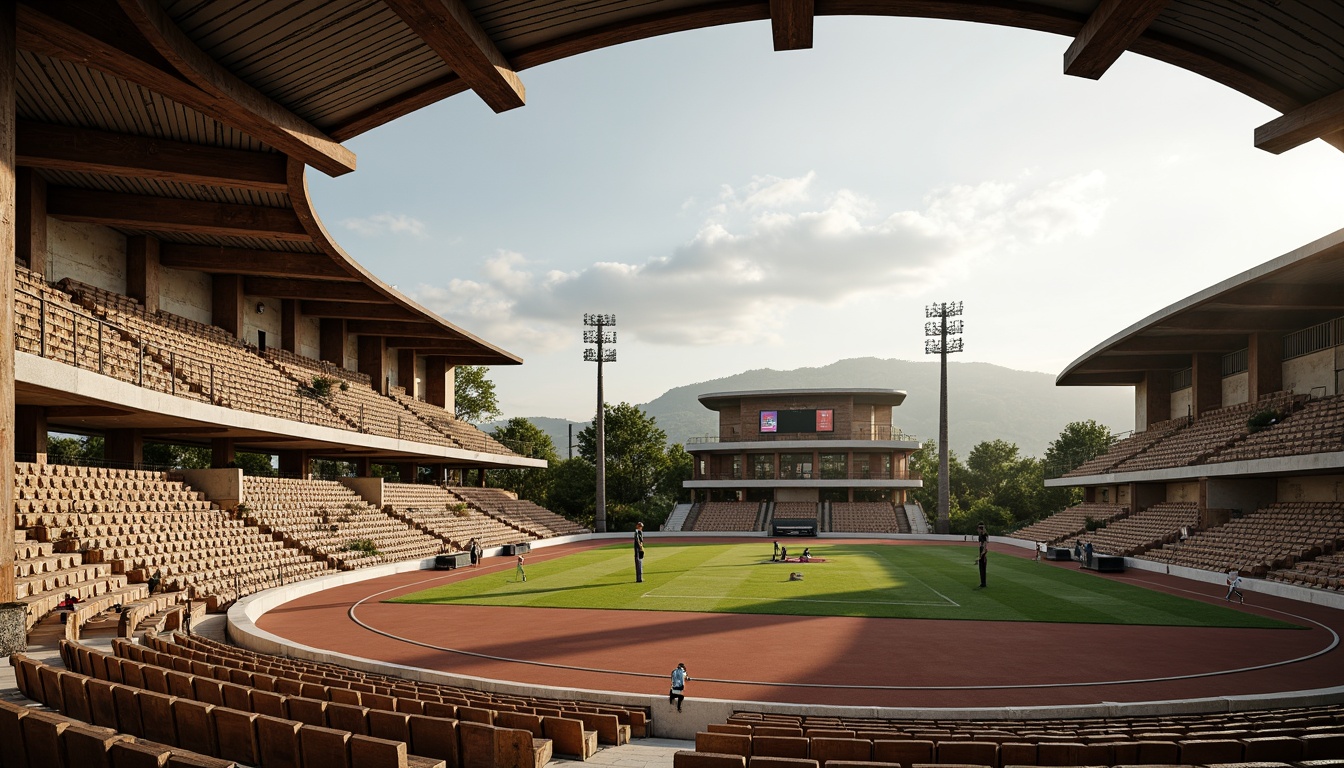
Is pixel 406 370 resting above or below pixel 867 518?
above

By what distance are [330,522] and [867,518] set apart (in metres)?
45.8

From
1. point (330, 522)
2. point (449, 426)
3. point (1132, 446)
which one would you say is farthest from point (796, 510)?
point (330, 522)

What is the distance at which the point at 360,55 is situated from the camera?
12.0 metres

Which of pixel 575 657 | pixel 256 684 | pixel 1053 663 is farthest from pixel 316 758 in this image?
pixel 1053 663

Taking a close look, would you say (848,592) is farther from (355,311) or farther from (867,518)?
(867,518)

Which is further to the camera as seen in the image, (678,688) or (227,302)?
(227,302)

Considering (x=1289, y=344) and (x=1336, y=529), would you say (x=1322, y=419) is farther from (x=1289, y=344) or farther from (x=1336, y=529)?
(x=1289, y=344)

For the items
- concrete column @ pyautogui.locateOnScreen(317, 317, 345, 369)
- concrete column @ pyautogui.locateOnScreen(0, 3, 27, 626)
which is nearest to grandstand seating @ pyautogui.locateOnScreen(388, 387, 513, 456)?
concrete column @ pyautogui.locateOnScreen(317, 317, 345, 369)

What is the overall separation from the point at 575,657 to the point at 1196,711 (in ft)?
37.6

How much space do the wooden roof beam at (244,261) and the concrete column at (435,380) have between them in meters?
26.4

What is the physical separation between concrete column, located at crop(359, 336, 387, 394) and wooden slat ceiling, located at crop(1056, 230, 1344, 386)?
43799 mm

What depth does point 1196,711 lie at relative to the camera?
12.4 metres

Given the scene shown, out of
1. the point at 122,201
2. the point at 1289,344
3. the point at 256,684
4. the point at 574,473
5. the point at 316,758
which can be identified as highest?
the point at 122,201

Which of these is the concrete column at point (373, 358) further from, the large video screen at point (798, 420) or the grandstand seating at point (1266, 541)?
the grandstand seating at point (1266, 541)
